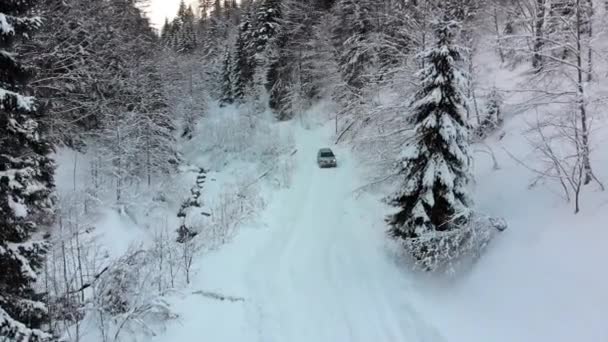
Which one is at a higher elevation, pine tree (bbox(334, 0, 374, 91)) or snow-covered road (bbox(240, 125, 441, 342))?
pine tree (bbox(334, 0, 374, 91))

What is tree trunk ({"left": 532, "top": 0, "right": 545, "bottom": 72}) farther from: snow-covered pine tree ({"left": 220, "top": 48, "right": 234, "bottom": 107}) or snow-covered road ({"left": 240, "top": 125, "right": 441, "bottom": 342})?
snow-covered pine tree ({"left": 220, "top": 48, "right": 234, "bottom": 107})

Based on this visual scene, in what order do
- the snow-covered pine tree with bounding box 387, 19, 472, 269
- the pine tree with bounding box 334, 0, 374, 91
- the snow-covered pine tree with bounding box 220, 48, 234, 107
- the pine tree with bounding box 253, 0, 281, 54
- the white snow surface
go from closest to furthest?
1. the white snow surface
2. the snow-covered pine tree with bounding box 387, 19, 472, 269
3. the pine tree with bounding box 334, 0, 374, 91
4. the pine tree with bounding box 253, 0, 281, 54
5. the snow-covered pine tree with bounding box 220, 48, 234, 107

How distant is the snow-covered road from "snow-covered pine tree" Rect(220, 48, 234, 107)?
3305cm

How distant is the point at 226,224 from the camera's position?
14523 millimetres

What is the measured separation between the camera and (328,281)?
406 inches

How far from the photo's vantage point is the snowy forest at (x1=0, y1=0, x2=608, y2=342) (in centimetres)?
706

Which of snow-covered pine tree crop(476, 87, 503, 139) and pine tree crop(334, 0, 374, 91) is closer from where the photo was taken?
snow-covered pine tree crop(476, 87, 503, 139)

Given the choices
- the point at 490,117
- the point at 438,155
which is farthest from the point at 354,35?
the point at 438,155

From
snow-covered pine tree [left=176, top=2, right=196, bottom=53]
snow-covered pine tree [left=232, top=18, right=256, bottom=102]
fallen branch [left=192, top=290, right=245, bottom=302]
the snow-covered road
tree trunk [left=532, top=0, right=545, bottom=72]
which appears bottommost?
the snow-covered road

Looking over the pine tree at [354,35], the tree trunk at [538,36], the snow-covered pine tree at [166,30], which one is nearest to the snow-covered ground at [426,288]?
the tree trunk at [538,36]

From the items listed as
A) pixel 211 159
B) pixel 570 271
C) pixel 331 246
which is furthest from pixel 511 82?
pixel 211 159

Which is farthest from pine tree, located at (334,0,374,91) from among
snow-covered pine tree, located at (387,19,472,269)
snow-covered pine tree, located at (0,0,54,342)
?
snow-covered pine tree, located at (0,0,54,342)

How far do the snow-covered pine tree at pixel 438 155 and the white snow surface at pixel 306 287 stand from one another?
149 centimetres

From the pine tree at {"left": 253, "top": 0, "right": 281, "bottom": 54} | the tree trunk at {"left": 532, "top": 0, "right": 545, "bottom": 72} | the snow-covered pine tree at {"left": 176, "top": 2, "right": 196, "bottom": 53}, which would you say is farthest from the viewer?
the snow-covered pine tree at {"left": 176, "top": 2, "right": 196, "bottom": 53}
